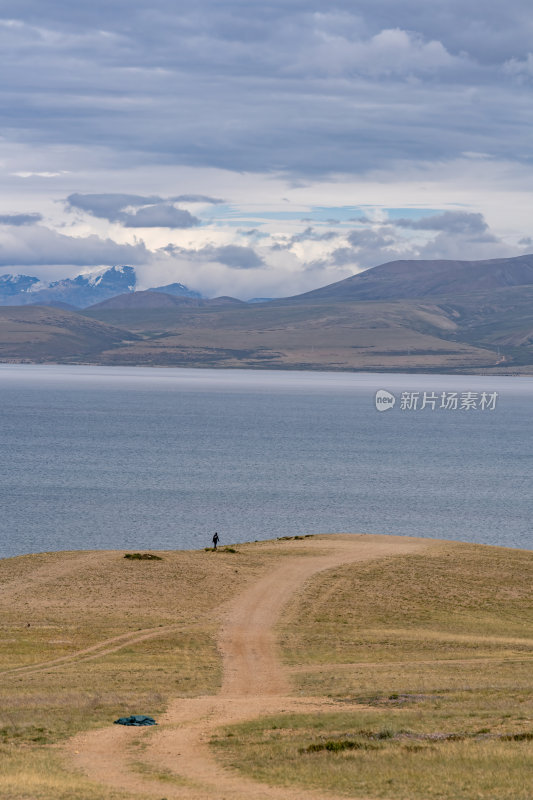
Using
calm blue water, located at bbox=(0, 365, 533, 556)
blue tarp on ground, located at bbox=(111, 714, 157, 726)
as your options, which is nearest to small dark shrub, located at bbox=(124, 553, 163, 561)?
calm blue water, located at bbox=(0, 365, 533, 556)

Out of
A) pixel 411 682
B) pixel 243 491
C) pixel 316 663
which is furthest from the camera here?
pixel 243 491

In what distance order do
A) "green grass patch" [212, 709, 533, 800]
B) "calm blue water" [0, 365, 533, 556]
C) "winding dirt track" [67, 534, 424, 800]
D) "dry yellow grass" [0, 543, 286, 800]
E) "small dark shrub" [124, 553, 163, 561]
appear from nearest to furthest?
"green grass patch" [212, 709, 533, 800] < "winding dirt track" [67, 534, 424, 800] < "dry yellow grass" [0, 543, 286, 800] < "small dark shrub" [124, 553, 163, 561] < "calm blue water" [0, 365, 533, 556]

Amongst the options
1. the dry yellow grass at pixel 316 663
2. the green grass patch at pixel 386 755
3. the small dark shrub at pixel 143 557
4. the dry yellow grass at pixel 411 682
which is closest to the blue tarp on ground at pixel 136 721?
the dry yellow grass at pixel 316 663

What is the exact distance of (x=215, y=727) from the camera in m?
29.5

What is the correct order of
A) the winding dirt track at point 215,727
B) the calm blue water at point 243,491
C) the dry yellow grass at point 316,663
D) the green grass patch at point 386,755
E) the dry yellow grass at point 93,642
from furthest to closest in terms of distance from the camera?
the calm blue water at point 243,491 < the dry yellow grass at point 93,642 < the dry yellow grass at point 316,663 < the winding dirt track at point 215,727 < the green grass patch at point 386,755

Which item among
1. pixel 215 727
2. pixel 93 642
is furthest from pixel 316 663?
pixel 215 727

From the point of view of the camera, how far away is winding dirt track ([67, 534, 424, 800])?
899 inches

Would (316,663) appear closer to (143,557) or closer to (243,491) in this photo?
(143,557)

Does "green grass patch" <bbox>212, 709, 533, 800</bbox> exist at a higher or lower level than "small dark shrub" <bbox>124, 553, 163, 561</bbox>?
higher

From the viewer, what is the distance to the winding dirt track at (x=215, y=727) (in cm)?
2283

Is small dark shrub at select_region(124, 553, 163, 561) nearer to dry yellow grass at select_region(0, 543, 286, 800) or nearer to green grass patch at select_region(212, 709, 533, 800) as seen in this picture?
dry yellow grass at select_region(0, 543, 286, 800)

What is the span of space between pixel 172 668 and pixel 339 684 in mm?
8078

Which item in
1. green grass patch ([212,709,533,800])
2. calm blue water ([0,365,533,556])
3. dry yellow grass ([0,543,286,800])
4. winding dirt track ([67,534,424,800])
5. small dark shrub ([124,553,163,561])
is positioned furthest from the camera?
calm blue water ([0,365,533,556])

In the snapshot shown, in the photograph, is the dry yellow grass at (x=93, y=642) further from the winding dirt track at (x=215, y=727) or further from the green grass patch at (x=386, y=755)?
the green grass patch at (x=386, y=755)
